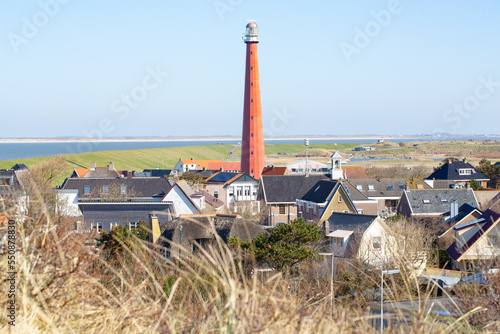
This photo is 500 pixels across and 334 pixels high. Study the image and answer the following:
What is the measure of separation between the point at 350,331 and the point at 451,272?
17.2 meters

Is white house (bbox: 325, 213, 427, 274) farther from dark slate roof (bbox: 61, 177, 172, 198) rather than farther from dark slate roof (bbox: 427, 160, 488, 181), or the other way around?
dark slate roof (bbox: 427, 160, 488, 181)

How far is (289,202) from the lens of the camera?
149 ft

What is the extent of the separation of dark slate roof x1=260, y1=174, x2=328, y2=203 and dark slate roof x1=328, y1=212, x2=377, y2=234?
1686 cm

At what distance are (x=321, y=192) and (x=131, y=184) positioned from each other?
14.6 meters

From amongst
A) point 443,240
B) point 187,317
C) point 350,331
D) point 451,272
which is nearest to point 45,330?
point 187,317

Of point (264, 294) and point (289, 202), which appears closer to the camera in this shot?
point (264, 294)

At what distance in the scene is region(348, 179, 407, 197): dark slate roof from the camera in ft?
163

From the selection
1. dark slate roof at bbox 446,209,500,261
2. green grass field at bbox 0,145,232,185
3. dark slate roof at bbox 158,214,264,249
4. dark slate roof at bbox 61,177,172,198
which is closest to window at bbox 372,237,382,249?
dark slate roof at bbox 446,209,500,261

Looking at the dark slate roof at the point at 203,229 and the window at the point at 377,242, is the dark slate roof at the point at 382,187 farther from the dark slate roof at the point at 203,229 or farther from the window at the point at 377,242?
the dark slate roof at the point at 203,229

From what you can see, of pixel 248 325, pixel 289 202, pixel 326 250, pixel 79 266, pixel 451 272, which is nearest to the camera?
pixel 248 325

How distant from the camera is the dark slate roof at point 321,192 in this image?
123ft

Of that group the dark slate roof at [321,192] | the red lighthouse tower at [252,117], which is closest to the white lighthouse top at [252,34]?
the red lighthouse tower at [252,117]

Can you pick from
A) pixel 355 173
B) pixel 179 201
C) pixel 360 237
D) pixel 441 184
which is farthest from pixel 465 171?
pixel 360 237

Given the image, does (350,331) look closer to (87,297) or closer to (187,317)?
(187,317)
